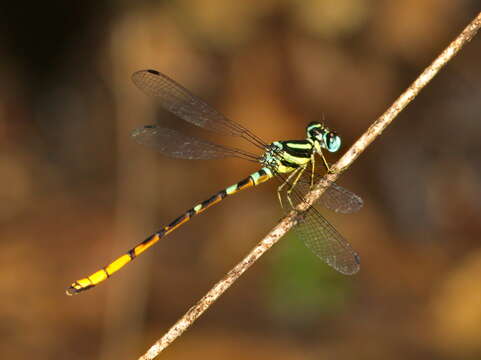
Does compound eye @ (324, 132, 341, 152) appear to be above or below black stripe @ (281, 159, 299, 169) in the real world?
above

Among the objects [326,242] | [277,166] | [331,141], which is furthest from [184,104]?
[326,242]

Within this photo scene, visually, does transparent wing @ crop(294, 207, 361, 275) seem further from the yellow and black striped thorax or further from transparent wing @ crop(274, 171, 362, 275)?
the yellow and black striped thorax

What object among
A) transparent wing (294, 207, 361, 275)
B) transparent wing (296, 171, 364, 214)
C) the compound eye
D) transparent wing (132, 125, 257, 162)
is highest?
transparent wing (132, 125, 257, 162)

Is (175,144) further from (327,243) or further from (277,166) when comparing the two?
(327,243)

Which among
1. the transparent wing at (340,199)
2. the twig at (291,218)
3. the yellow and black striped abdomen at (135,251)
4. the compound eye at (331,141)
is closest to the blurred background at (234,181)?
the yellow and black striped abdomen at (135,251)

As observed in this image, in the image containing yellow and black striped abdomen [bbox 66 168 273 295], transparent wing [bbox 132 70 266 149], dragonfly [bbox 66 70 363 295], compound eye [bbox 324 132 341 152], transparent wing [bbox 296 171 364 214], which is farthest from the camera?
transparent wing [bbox 132 70 266 149]

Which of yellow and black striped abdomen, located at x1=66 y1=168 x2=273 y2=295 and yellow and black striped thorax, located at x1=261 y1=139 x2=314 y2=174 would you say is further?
yellow and black striped thorax, located at x1=261 y1=139 x2=314 y2=174

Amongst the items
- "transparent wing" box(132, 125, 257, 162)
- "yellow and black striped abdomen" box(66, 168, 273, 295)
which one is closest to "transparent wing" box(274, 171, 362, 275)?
"yellow and black striped abdomen" box(66, 168, 273, 295)
